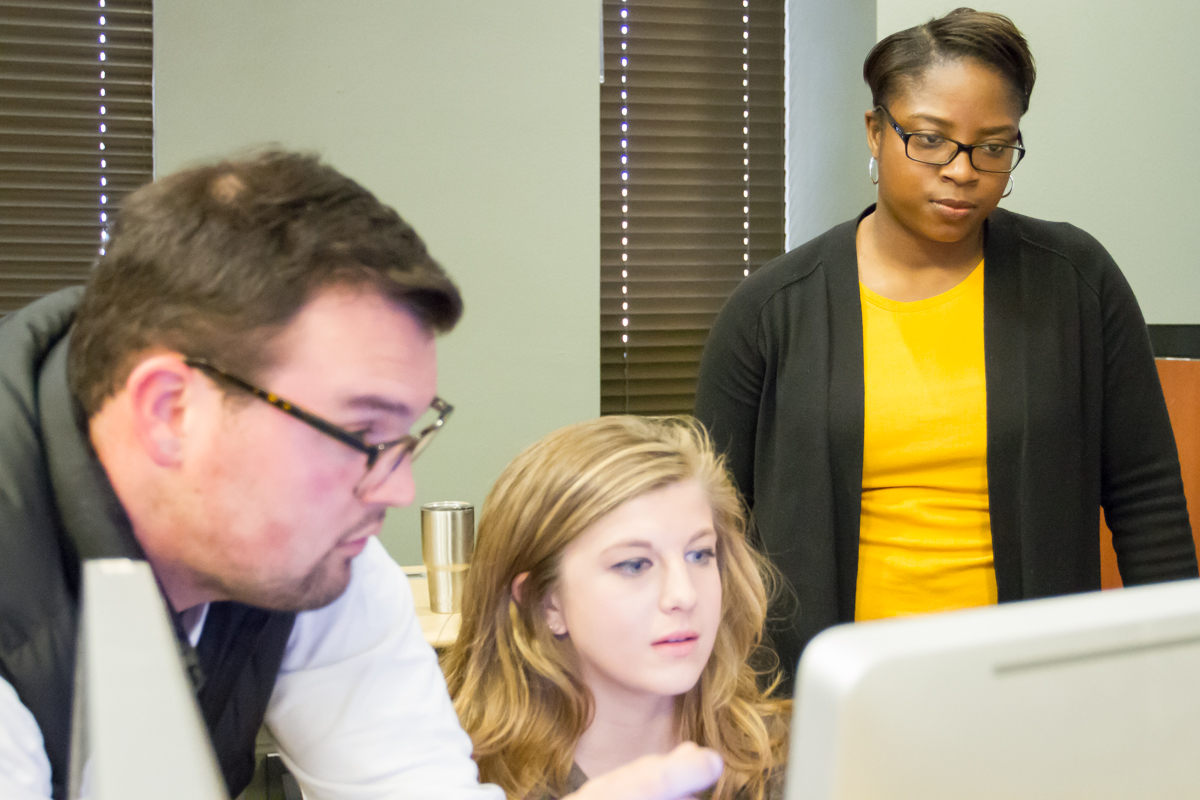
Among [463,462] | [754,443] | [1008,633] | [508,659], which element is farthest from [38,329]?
[463,462]

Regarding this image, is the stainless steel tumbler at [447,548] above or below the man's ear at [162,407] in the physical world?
below

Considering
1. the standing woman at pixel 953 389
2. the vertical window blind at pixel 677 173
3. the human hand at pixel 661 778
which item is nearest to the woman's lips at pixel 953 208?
the standing woman at pixel 953 389

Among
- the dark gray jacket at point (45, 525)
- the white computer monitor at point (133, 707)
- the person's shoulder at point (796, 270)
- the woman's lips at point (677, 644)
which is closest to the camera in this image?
the white computer monitor at point (133, 707)

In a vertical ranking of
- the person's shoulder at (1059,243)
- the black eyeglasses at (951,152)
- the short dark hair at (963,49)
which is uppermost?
the short dark hair at (963,49)

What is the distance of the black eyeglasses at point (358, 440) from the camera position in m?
0.61

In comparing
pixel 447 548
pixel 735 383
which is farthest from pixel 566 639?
pixel 447 548

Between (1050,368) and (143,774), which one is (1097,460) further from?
(143,774)

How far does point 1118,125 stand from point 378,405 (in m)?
2.18

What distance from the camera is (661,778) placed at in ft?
2.54

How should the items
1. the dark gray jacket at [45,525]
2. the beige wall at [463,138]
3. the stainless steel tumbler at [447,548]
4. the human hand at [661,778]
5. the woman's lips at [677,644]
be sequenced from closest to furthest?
1. the dark gray jacket at [45,525]
2. the human hand at [661,778]
3. the woman's lips at [677,644]
4. the stainless steel tumbler at [447,548]
5. the beige wall at [463,138]

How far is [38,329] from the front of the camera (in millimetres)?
666

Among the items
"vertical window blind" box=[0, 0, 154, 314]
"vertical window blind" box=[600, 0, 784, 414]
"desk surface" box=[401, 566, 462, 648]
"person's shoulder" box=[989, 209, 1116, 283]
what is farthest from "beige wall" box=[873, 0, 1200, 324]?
"vertical window blind" box=[0, 0, 154, 314]

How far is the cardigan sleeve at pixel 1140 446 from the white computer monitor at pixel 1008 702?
1.07 metres

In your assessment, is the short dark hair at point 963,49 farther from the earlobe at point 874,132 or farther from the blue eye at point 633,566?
the blue eye at point 633,566
